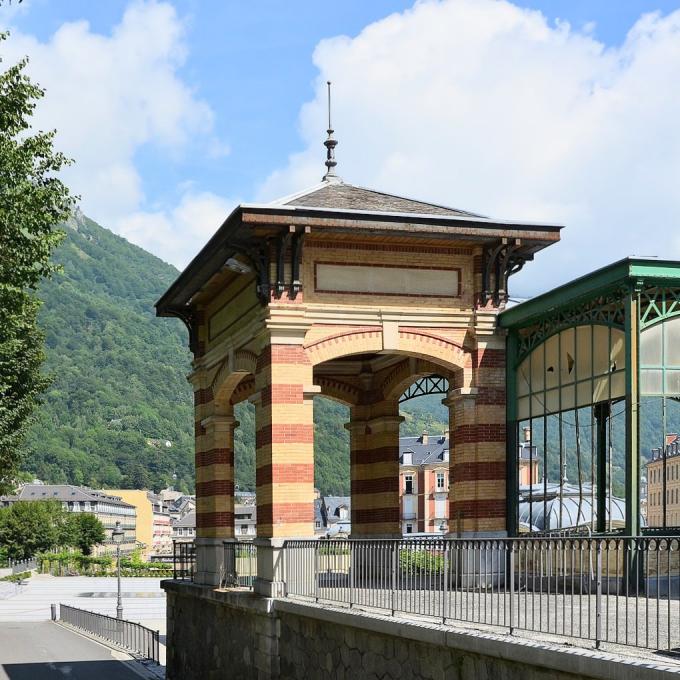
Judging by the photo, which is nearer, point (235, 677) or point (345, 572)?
point (345, 572)

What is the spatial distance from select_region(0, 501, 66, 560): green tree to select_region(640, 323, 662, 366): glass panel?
12790cm

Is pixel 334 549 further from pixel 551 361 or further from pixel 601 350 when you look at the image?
pixel 601 350

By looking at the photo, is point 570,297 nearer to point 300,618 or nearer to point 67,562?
point 300,618

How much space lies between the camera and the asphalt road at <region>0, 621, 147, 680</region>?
117 ft

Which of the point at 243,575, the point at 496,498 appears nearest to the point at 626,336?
the point at 496,498

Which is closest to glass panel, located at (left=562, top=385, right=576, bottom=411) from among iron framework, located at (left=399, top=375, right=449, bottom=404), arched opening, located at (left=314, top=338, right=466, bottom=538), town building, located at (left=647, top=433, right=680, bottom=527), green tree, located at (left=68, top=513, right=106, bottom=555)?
town building, located at (left=647, top=433, right=680, bottom=527)

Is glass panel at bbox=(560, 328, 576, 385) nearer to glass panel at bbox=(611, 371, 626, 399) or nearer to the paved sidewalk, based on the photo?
glass panel at bbox=(611, 371, 626, 399)

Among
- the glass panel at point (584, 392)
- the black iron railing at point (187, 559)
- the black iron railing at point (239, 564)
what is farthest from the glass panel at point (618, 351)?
the black iron railing at point (187, 559)

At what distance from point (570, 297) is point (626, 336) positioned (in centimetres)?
160

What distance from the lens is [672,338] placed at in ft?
52.2

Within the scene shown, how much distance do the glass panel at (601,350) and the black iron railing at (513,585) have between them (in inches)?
108

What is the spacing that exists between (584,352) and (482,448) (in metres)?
3.05

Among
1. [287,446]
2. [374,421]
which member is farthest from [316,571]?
[374,421]

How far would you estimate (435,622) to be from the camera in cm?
1250
